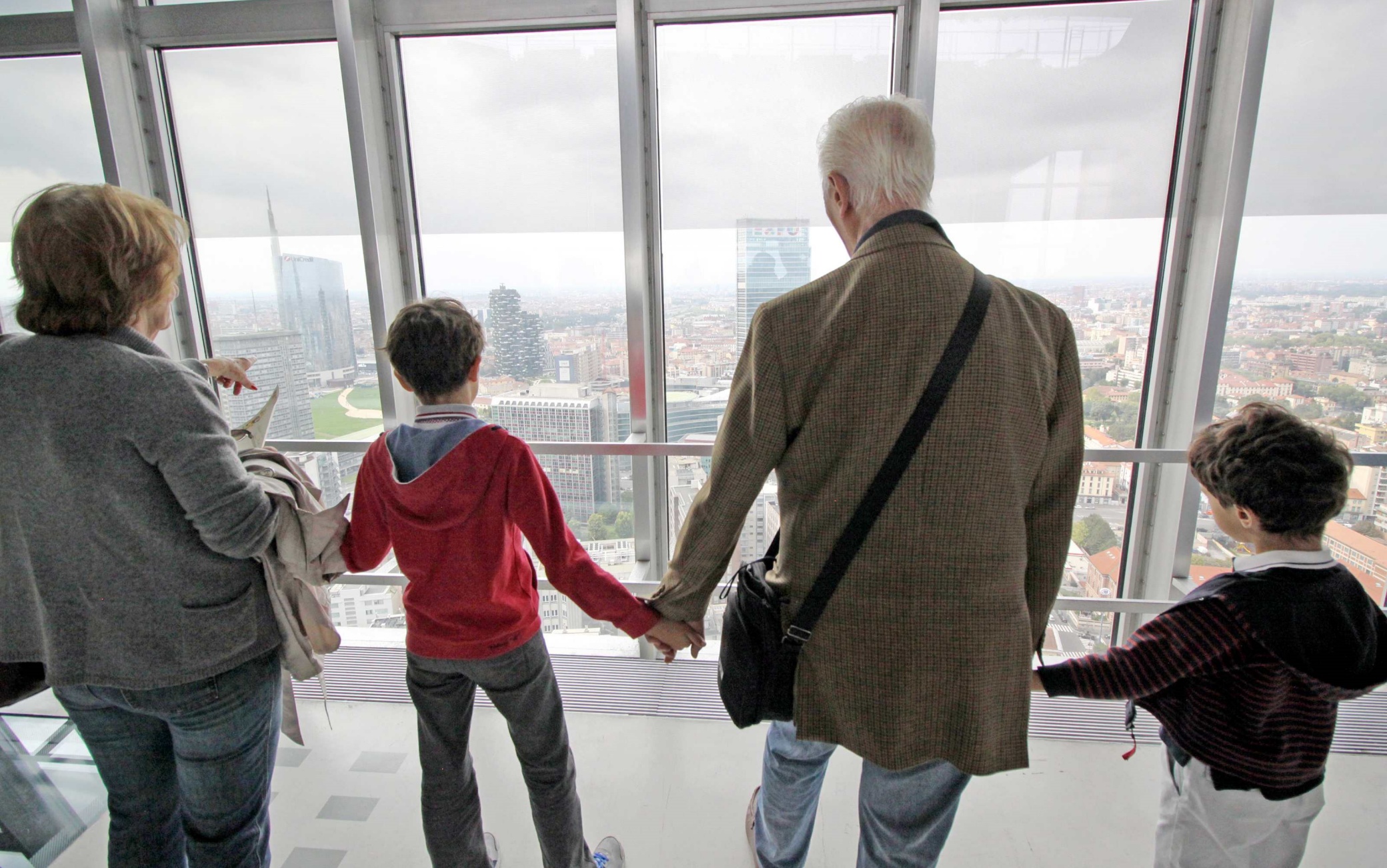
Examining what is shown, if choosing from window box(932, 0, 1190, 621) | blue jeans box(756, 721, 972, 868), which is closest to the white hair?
blue jeans box(756, 721, 972, 868)

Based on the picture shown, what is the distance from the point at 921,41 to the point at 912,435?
1741 millimetres

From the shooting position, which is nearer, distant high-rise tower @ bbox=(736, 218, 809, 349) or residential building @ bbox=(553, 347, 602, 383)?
distant high-rise tower @ bbox=(736, 218, 809, 349)

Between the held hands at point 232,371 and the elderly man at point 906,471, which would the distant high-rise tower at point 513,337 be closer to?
the held hands at point 232,371

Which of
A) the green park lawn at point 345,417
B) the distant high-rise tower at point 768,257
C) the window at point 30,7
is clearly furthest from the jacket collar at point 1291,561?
the window at point 30,7

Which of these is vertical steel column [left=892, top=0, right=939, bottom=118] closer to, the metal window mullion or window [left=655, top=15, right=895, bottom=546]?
window [left=655, top=15, right=895, bottom=546]

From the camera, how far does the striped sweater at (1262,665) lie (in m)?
0.99

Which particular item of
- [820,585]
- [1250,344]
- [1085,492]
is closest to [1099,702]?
[1085,492]

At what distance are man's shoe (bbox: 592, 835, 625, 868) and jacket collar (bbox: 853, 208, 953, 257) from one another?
1.48 metres

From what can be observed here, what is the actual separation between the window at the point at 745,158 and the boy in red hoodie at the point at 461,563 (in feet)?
3.66

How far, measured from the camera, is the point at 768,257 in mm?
2457

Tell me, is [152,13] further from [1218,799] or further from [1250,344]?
[1250,344]

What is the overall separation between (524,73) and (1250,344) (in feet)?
9.55

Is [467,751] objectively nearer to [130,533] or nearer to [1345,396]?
[130,533]

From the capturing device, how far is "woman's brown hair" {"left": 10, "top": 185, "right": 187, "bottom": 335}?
3.05 feet
